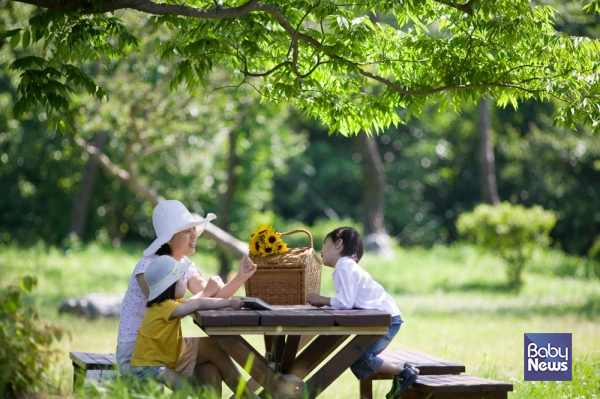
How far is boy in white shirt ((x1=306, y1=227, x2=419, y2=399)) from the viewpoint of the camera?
4605mm

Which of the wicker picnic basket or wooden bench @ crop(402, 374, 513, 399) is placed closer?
wooden bench @ crop(402, 374, 513, 399)

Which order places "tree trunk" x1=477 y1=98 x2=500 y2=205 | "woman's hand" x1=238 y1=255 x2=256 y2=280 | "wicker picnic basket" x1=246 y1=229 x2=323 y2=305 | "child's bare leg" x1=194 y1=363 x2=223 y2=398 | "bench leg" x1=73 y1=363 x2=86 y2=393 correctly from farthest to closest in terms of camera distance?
"tree trunk" x1=477 y1=98 x2=500 y2=205, "bench leg" x1=73 y1=363 x2=86 y2=393, "wicker picnic basket" x1=246 y1=229 x2=323 y2=305, "child's bare leg" x1=194 y1=363 x2=223 y2=398, "woman's hand" x1=238 y1=255 x2=256 y2=280

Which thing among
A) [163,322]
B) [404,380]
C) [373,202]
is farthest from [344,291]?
[373,202]

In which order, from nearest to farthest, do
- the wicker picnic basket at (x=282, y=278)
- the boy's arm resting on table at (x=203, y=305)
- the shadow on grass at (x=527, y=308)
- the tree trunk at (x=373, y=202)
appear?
the boy's arm resting on table at (x=203, y=305) → the wicker picnic basket at (x=282, y=278) → the shadow on grass at (x=527, y=308) → the tree trunk at (x=373, y=202)

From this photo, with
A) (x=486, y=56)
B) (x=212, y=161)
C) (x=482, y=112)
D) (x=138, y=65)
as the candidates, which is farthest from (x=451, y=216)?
(x=486, y=56)

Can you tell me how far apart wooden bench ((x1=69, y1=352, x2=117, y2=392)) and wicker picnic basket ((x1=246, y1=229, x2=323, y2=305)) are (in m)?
1.00

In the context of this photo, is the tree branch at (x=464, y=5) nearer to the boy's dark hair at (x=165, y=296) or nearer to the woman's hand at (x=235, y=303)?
the woman's hand at (x=235, y=303)

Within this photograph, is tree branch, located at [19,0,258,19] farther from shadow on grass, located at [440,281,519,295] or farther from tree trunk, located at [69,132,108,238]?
tree trunk, located at [69,132,108,238]

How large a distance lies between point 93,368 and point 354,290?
1923 mm

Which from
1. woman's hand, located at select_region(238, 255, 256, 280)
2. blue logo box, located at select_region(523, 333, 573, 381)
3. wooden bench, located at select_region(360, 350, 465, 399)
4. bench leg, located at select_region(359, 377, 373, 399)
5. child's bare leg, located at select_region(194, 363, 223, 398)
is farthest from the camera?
blue logo box, located at select_region(523, 333, 573, 381)

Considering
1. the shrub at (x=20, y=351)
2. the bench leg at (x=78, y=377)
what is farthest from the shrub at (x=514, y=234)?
the shrub at (x=20, y=351)

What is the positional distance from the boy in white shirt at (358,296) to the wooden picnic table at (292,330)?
Answer: 13cm

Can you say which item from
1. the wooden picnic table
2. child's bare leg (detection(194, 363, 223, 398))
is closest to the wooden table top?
the wooden picnic table

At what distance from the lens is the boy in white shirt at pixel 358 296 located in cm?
461
